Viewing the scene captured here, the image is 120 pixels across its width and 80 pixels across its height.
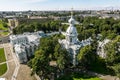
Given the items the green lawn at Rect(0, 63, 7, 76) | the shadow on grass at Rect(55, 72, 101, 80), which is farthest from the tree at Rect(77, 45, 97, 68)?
the green lawn at Rect(0, 63, 7, 76)

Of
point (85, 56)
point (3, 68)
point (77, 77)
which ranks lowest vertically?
point (3, 68)

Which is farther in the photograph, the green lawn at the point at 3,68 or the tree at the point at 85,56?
the green lawn at the point at 3,68

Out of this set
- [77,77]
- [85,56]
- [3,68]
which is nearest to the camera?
[77,77]

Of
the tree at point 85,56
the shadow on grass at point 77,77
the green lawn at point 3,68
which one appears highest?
the tree at point 85,56

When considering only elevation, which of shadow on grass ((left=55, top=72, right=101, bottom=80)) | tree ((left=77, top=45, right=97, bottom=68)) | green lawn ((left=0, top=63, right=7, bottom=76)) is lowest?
green lawn ((left=0, top=63, right=7, bottom=76))

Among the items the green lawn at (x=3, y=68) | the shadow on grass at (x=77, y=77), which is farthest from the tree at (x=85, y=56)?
the green lawn at (x=3, y=68)

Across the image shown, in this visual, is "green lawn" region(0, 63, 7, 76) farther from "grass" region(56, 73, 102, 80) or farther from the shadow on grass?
"grass" region(56, 73, 102, 80)

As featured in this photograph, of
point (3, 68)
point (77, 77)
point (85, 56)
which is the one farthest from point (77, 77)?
point (3, 68)

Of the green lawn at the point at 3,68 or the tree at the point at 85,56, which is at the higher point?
the tree at the point at 85,56

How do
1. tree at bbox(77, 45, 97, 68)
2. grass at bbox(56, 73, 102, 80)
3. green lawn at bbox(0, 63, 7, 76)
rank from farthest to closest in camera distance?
green lawn at bbox(0, 63, 7, 76) < tree at bbox(77, 45, 97, 68) < grass at bbox(56, 73, 102, 80)

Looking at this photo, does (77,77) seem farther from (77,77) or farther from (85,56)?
(85,56)

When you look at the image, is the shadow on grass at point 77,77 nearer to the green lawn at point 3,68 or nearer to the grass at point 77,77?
the grass at point 77,77

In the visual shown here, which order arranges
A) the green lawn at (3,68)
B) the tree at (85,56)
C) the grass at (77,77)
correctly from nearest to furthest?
1. the grass at (77,77)
2. the tree at (85,56)
3. the green lawn at (3,68)
